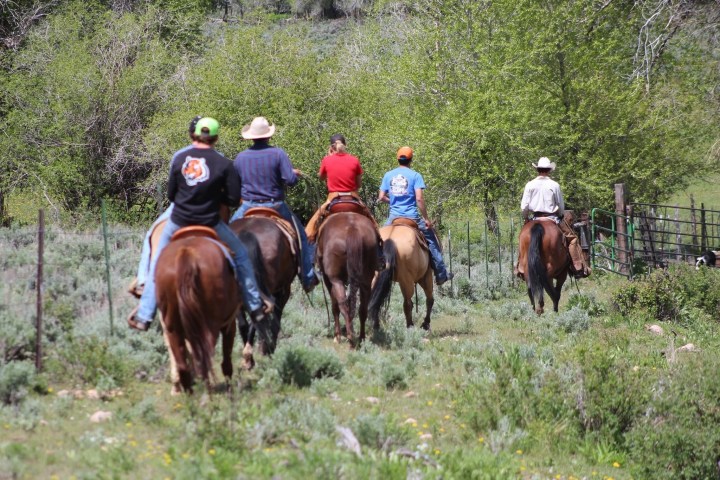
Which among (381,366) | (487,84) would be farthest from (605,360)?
(487,84)

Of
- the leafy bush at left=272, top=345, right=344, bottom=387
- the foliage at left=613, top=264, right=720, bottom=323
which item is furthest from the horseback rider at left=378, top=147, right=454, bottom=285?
the foliage at left=613, top=264, right=720, bottom=323

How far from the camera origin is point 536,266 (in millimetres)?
15445

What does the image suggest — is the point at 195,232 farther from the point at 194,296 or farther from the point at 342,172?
the point at 342,172

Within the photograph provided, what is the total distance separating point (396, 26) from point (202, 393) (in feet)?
122

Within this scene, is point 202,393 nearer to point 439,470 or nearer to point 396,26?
point 439,470

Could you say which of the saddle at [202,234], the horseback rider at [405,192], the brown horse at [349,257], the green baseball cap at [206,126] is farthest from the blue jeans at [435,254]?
the saddle at [202,234]

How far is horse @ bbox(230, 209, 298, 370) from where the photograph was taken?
32.3ft

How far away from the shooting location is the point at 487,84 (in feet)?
95.5

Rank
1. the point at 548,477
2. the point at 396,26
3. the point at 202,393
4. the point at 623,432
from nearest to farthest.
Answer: the point at 202,393
the point at 548,477
the point at 623,432
the point at 396,26

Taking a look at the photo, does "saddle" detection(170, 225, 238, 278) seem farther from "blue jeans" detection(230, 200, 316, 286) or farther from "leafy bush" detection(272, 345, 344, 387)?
"blue jeans" detection(230, 200, 316, 286)

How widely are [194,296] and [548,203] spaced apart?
30.0 ft

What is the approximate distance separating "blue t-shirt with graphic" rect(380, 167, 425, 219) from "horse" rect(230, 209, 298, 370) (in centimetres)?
322

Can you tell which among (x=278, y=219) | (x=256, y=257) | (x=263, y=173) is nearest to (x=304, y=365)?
(x=256, y=257)

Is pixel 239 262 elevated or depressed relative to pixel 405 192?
depressed
